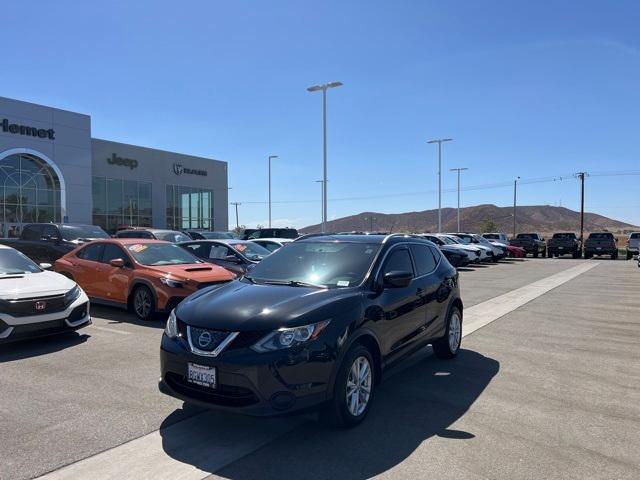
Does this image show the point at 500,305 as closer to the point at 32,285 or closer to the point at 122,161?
the point at 32,285

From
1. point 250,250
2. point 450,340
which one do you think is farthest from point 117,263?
point 450,340

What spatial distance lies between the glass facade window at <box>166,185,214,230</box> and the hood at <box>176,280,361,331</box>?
126 feet

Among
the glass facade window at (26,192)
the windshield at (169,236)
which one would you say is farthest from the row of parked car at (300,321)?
the glass facade window at (26,192)

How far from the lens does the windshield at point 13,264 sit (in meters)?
7.76

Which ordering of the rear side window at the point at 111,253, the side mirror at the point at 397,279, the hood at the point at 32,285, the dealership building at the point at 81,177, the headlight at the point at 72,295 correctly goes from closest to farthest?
1. the side mirror at the point at 397,279
2. the hood at the point at 32,285
3. the headlight at the point at 72,295
4. the rear side window at the point at 111,253
5. the dealership building at the point at 81,177

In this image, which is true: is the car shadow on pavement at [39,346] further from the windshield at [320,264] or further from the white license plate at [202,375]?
the white license plate at [202,375]

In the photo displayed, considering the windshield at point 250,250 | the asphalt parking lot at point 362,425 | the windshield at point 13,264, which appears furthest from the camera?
the windshield at point 250,250

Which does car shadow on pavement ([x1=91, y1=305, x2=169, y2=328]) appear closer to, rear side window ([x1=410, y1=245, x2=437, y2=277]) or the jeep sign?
rear side window ([x1=410, y1=245, x2=437, y2=277])

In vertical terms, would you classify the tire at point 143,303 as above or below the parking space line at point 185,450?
above

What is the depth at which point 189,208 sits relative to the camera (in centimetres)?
4331

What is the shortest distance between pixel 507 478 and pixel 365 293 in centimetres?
190

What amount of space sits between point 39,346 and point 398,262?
205 inches

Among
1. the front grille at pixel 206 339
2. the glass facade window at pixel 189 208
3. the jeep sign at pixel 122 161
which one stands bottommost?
the front grille at pixel 206 339

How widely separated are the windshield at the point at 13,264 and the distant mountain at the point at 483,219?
13023cm
